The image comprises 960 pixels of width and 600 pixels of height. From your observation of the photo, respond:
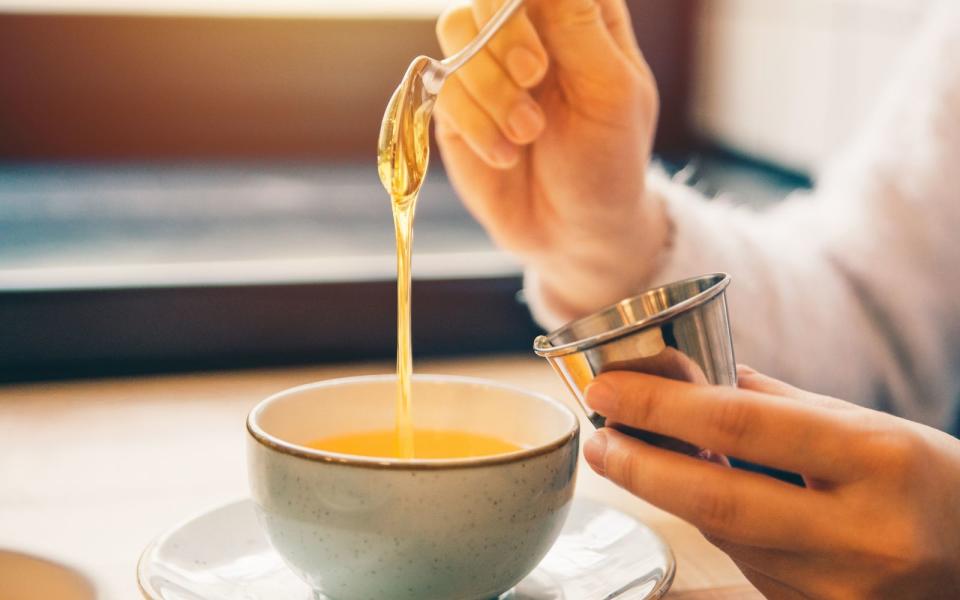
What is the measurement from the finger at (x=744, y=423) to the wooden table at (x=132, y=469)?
16 centimetres

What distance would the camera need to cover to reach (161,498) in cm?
77

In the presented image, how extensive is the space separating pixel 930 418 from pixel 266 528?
81 centimetres

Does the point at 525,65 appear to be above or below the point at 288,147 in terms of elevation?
above

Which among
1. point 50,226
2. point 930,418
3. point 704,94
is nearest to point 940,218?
point 930,418

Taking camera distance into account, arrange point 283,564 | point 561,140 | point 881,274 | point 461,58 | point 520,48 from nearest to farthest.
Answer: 1. point 283,564
2. point 461,58
3. point 520,48
4. point 561,140
5. point 881,274

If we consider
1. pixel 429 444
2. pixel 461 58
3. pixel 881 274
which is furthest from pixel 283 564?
pixel 881 274

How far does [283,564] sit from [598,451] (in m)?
0.20

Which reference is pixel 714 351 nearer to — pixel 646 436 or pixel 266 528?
pixel 646 436

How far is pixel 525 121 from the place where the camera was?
2.82ft

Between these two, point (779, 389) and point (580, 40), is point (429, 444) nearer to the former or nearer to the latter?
point (779, 389)

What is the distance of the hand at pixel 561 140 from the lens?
2.75 feet

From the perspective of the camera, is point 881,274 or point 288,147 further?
point 288,147

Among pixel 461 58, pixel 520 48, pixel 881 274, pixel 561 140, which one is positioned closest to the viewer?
pixel 461 58

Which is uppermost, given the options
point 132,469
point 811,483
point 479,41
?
point 479,41
